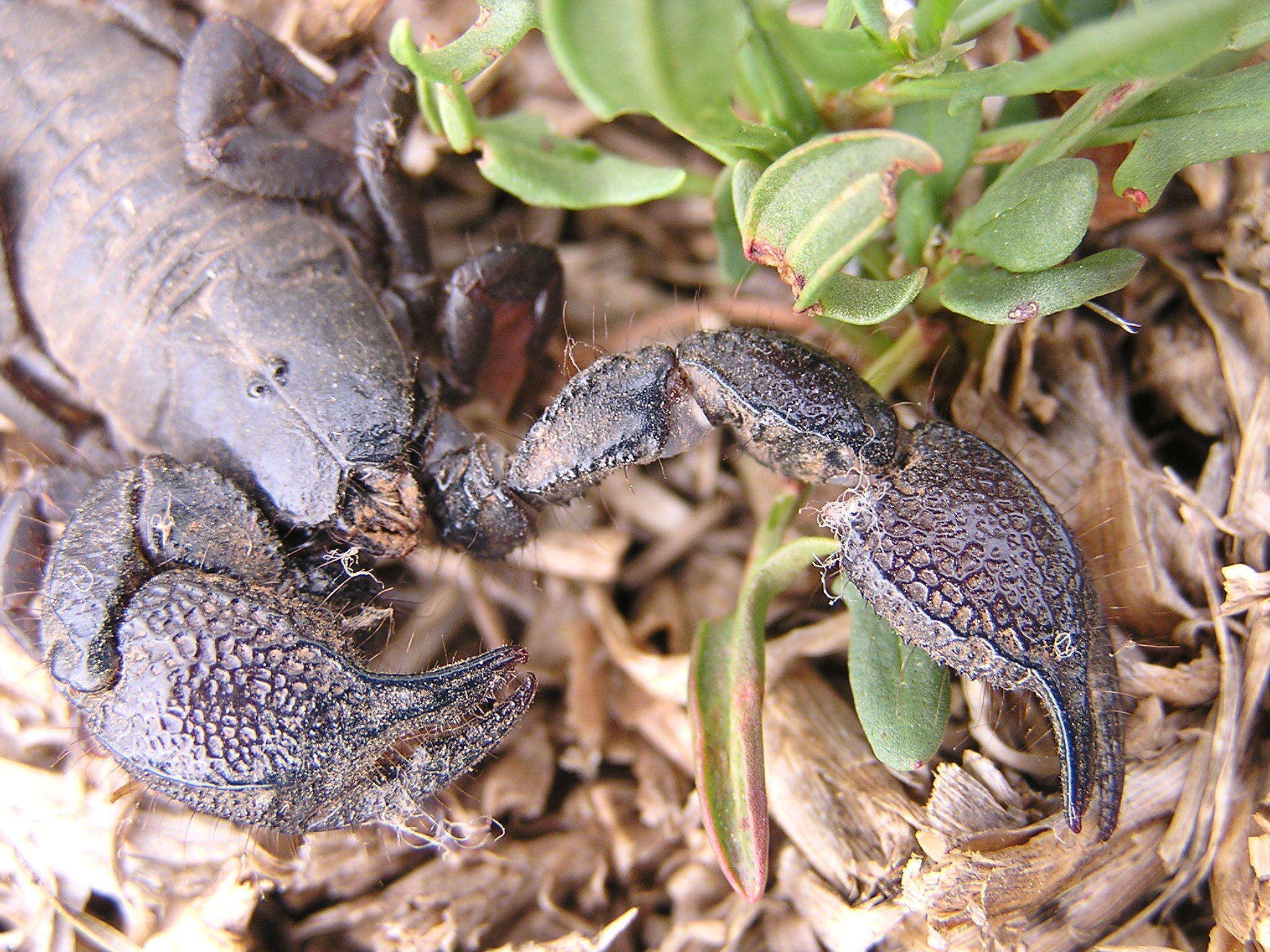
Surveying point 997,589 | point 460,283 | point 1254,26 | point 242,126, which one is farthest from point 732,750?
point 242,126

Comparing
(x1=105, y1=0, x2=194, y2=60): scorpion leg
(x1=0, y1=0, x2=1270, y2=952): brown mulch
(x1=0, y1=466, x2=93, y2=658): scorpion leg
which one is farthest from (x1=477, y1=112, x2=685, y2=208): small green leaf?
(x1=0, y1=466, x2=93, y2=658): scorpion leg

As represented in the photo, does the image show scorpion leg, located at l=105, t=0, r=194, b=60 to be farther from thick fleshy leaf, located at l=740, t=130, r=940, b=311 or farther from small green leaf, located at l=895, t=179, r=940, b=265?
small green leaf, located at l=895, t=179, r=940, b=265

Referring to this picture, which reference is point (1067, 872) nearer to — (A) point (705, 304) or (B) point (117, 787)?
(A) point (705, 304)

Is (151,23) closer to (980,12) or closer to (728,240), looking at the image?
(728,240)

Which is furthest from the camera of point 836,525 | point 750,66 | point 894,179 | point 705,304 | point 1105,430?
point 705,304

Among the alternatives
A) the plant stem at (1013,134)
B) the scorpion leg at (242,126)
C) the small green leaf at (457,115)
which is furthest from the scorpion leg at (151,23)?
the plant stem at (1013,134)

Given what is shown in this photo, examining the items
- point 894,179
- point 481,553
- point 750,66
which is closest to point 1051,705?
point 894,179
